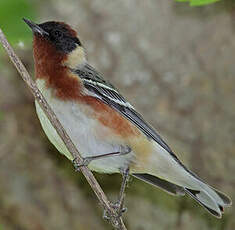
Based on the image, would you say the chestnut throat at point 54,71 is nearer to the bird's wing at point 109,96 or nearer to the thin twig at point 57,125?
the bird's wing at point 109,96

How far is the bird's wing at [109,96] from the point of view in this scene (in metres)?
3.72

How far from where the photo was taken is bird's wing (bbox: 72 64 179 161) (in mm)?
3723

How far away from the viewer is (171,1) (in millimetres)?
5980

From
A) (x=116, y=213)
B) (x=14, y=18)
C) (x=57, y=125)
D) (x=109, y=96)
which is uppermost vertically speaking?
(x=109, y=96)

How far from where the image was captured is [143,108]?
5.77 m

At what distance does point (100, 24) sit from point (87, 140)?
2843 mm

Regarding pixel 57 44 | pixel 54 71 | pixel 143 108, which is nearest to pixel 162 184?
pixel 54 71

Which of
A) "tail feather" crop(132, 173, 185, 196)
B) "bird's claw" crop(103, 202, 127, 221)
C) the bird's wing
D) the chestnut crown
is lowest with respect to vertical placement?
"bird's claw" crop(103, 202, 127, 221)

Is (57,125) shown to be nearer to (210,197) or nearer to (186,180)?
(186,180)

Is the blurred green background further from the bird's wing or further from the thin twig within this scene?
the thin twig

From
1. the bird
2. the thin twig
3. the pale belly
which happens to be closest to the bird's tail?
the bird

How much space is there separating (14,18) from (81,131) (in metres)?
0.80

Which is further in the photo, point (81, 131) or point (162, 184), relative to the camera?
point (162, 184)

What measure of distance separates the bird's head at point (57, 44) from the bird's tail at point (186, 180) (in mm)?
838
